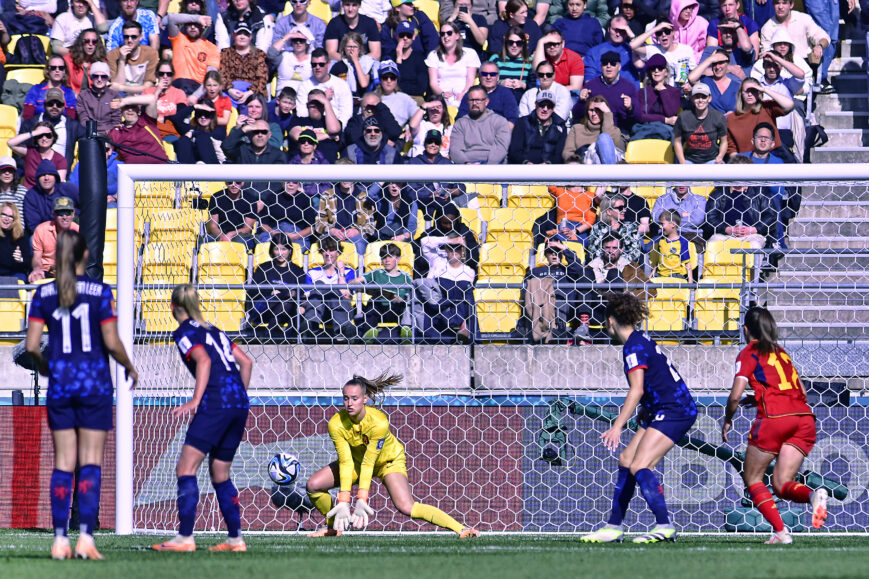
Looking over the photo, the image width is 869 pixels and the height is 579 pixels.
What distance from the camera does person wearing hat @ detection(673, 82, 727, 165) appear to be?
1406 centimetres

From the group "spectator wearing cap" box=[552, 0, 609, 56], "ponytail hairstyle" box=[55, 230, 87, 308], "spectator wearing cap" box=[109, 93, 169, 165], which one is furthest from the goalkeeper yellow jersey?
"spectator wearing cap" box=[552, 0, 609, 56]

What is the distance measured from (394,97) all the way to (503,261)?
13.3 feet

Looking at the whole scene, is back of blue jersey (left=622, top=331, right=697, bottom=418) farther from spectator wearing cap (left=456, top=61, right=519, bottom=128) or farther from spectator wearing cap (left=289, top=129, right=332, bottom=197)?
spectator wearing cap (left=456, top=61, right=519, bottom=128)

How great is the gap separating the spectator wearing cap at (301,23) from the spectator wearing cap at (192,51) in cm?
86

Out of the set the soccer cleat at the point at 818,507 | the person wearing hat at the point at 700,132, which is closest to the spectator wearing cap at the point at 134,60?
the person wearing hat at the point at 700,132

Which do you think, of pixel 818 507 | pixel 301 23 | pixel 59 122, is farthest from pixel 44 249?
pixel 818 507

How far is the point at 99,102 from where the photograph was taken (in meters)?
14.9

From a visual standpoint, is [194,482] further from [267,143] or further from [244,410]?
[267,143]

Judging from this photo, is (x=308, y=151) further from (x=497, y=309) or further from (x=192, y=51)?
(x=497, y=309)

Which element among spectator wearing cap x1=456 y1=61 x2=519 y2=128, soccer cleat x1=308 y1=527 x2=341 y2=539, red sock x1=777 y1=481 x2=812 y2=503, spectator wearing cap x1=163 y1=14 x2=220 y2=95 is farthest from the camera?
spectator wearing cap x1=163 y1=14 x2=220 y2=95

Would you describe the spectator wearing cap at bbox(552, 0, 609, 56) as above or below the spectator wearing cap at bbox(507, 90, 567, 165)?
above

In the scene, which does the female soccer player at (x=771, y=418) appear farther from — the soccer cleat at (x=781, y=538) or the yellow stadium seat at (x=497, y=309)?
the yellow stadium seat at (x=497, y=309)

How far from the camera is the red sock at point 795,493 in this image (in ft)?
28.3

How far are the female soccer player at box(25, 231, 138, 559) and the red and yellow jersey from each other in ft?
14.4
